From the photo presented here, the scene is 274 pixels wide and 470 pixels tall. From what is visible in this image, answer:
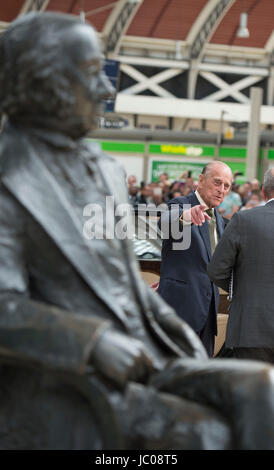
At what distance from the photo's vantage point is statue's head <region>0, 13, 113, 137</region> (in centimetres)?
211

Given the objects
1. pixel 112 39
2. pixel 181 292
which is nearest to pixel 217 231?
pixel 181 292

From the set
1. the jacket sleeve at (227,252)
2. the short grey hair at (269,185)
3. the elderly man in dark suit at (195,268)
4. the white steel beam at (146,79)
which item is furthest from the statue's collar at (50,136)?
the white steel beam at (146,79)

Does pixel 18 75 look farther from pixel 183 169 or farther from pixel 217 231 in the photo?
pixel 183 169

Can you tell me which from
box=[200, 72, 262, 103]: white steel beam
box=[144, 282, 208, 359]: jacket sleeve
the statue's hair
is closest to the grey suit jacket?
box=[144, 282, 208, 359]: jacket sleeve

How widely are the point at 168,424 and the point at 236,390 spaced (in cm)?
19

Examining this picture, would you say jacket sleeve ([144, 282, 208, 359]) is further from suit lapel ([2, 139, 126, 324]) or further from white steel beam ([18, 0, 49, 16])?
white steel beam ([18, 0, 49, 16])

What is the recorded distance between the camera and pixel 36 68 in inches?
82.8

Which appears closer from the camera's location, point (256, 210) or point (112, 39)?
point (256, 210)

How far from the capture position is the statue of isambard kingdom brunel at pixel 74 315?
6.37 ft

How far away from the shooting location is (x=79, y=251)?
6.88ft

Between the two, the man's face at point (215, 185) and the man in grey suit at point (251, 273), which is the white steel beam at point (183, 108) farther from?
the man in grey suit at point (251, 273)

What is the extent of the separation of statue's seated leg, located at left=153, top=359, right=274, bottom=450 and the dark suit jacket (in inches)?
141

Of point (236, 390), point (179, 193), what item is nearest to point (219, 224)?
point (236, 390)

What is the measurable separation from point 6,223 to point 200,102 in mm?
38980
